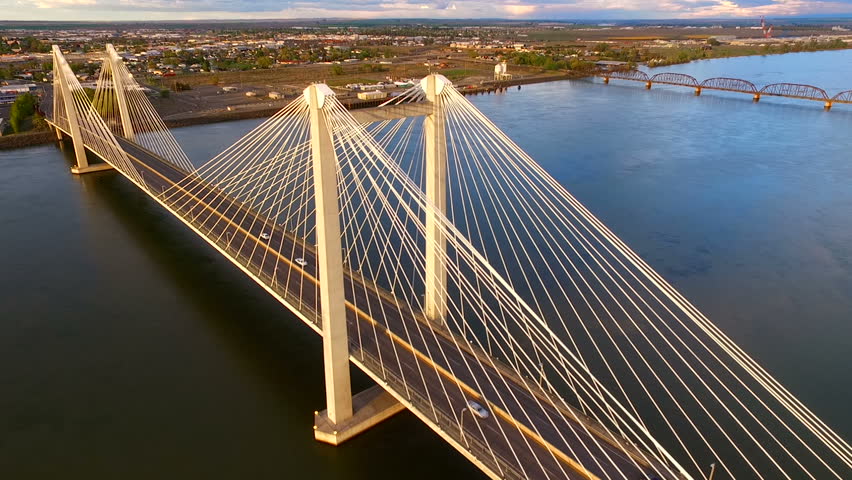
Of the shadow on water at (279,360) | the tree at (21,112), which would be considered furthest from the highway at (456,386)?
the tree at (21,112)

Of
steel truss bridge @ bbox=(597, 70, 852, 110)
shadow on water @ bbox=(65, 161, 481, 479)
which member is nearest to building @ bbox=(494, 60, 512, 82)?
steel truss bridge @ bbox=(597, 70, 852, 110)

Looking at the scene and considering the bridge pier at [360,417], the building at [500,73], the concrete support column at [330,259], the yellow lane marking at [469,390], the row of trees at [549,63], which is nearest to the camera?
the yellow lane marking at [469,390]

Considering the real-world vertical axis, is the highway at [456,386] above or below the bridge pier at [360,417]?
above

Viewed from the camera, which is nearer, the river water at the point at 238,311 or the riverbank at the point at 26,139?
the river water at the point at 238,311

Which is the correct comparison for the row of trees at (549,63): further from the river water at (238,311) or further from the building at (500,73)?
the river water at (238,311)

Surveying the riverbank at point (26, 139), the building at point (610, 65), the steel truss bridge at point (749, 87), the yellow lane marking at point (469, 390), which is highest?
the building at point (610, 65)

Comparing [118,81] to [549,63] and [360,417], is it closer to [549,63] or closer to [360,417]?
[360,417]

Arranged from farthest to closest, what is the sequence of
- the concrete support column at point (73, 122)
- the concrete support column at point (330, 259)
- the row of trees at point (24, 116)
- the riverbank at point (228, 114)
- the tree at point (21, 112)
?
1. the row of trees at point (24, 116)
2. the tree at point (21, 112)
3. the riverbank at point (228, 114)
4. the concrete support column at point (73, 122)
5. the concrete support column at point (330, 259)

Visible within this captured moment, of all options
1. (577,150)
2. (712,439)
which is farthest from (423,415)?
(577,150)
